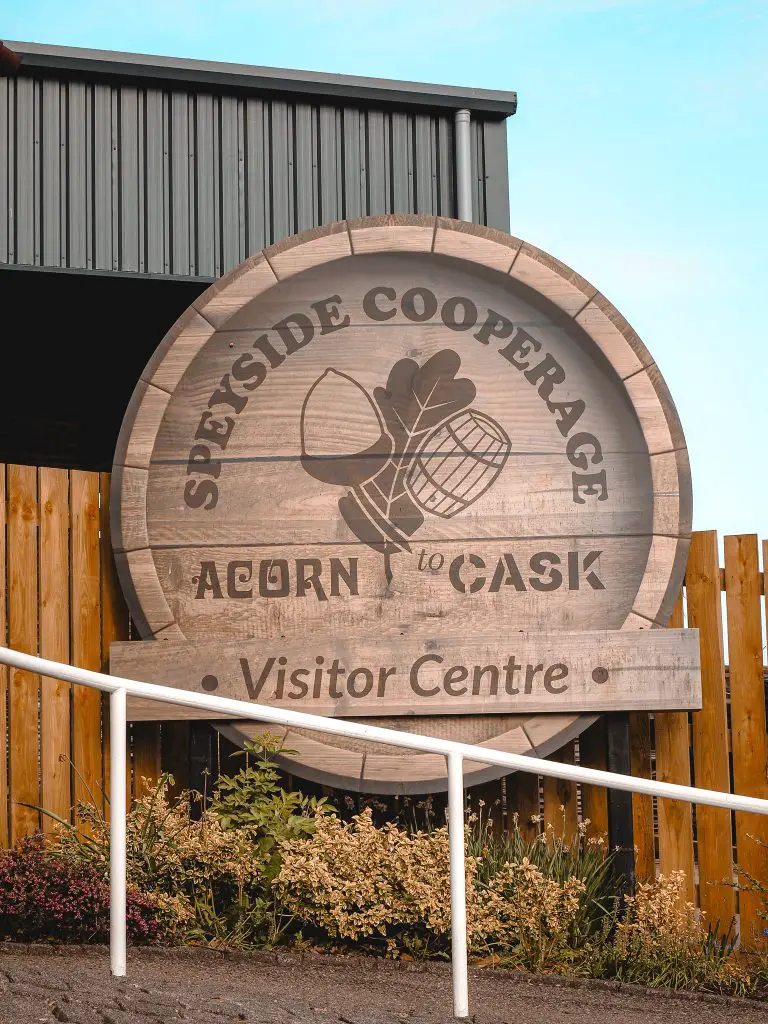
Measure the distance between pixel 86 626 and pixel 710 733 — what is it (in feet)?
9.93

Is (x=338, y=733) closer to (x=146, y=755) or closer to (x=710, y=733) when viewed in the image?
(x=146, y=755)

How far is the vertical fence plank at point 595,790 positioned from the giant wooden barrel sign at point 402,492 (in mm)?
298

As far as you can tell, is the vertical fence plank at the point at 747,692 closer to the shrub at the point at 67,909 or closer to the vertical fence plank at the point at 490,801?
the vertical fence plank at the point at 490,801

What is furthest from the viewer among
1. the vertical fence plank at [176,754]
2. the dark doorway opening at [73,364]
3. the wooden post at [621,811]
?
the dark doorway opening at [73,364]

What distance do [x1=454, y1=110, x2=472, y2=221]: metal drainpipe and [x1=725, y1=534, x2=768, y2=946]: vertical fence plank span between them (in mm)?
3705

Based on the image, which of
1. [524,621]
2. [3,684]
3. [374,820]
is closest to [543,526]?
[524,621]

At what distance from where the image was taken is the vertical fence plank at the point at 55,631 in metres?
5.15

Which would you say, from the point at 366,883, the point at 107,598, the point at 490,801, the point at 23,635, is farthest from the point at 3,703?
Result: the point at 490,801

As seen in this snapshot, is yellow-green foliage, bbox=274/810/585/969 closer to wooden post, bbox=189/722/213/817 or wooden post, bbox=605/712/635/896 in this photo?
wooden post, bbox=605/712/635/896

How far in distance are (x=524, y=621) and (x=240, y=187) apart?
426 centimetres

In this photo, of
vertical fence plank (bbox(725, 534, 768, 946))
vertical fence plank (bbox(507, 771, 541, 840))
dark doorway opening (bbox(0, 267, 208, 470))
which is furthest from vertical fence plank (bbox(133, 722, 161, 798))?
dark doorway opening (bbox(0, 267, 208, 470))

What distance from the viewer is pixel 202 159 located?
7918 millimetres

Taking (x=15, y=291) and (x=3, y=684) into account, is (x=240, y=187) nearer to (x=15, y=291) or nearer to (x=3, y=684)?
(x=15, y=291)

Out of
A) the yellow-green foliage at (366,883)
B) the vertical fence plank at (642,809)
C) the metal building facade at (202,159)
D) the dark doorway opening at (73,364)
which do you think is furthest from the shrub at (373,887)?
the dark doorway opening at (73,364)
